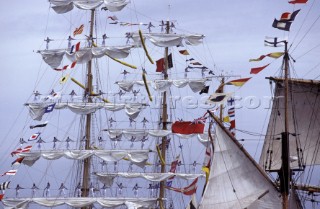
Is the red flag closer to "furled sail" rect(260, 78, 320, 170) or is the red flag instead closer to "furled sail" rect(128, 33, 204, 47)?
"furled sail" rect(128, 33, 204, 47)

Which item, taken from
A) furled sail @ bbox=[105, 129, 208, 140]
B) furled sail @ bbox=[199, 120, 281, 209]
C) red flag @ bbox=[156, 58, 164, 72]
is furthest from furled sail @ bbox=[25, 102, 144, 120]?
furled sail @ bbox=[199, 120, 281, 209]

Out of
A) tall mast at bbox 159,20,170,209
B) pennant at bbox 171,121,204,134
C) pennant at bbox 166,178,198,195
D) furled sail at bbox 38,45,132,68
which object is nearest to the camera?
pennant at bbox 171,121,204,134

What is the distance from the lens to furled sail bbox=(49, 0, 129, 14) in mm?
55750

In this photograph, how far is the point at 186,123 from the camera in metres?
53.6

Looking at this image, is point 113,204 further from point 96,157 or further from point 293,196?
point 293,196

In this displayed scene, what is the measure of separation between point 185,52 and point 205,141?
768cm

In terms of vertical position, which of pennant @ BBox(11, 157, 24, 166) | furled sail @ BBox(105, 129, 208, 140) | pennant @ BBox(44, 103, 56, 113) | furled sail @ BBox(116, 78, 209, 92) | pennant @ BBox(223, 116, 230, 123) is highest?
furled sail @ BBox(116, 78, 209, 92)

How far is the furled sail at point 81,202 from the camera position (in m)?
53.5

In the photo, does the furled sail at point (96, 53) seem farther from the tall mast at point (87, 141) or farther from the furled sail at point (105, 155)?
the furled sail at point (105, 155)

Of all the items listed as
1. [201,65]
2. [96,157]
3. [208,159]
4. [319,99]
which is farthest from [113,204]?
[319,99]

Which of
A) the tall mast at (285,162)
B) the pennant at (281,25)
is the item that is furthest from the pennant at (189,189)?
the pennant at (281,25)

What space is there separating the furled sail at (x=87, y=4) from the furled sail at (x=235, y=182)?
16456 millimetres

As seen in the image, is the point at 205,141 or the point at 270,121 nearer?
the point at 270,121

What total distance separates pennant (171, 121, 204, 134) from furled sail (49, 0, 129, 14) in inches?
403
